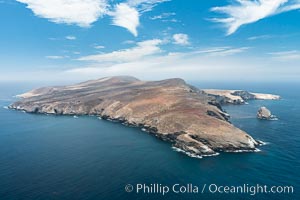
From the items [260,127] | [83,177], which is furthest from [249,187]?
[260,127]

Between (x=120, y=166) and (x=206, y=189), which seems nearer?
(x=206, y=189)

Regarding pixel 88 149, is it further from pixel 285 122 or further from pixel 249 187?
pixel 285 122

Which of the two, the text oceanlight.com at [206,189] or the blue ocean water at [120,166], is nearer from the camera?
the text oceanlight.com at [206,189]

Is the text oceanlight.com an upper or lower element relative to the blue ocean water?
lower

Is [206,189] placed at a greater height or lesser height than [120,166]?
lesser
